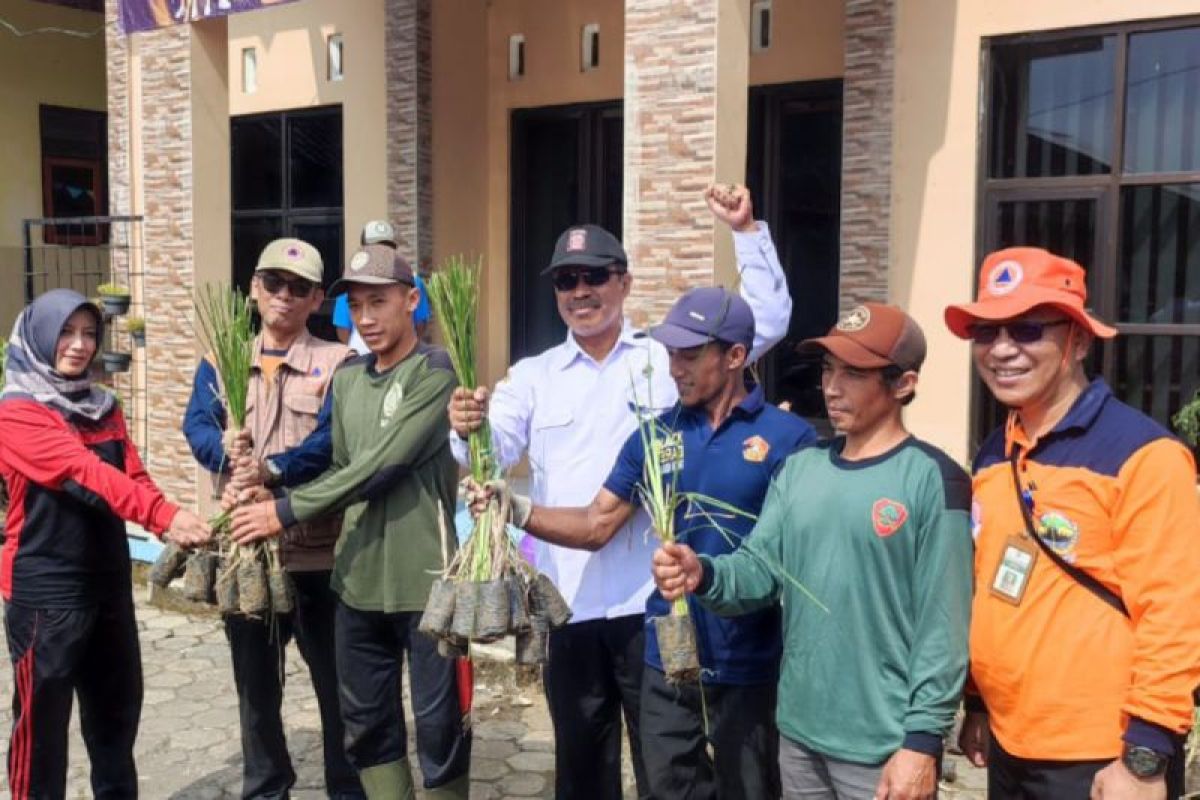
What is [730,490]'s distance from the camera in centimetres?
270

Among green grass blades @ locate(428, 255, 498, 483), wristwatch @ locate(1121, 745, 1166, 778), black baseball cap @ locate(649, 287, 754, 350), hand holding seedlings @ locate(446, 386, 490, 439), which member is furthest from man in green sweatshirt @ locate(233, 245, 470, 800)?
wristwatch @ locate(1121, 745, 1166, 778)

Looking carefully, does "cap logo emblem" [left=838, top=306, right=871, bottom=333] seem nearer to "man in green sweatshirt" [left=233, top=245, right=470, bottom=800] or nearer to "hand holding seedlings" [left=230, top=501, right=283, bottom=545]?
"man in green sweatshirt" [left=233, top=245, right=470, bottom=800]

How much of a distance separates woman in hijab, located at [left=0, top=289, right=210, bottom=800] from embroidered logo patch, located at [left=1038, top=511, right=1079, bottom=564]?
245 cm

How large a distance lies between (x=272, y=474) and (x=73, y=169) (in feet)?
36.3

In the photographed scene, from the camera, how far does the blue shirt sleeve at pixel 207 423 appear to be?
3.65 metres

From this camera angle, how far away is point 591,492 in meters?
3.05

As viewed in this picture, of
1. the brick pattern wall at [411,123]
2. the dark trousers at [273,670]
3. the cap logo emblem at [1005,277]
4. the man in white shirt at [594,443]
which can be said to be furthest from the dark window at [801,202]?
the cap logo emblem at [1005,277]

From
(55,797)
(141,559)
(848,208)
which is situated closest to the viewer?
(55,797)

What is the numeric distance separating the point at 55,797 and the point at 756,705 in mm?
2247

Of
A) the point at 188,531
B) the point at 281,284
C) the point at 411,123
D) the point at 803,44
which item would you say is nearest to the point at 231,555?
the point at 188,531

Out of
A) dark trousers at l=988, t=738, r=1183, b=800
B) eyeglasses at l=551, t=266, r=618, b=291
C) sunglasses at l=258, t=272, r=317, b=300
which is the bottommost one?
dark trousers at l=988, t=738, r=1183, b=800

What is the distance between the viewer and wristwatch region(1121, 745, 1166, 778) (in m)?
1.99

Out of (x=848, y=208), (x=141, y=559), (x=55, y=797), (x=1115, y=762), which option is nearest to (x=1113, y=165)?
(x=848, y=208)

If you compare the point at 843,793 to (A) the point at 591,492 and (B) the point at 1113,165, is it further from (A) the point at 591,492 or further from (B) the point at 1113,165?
(B) the point at 1113,165
